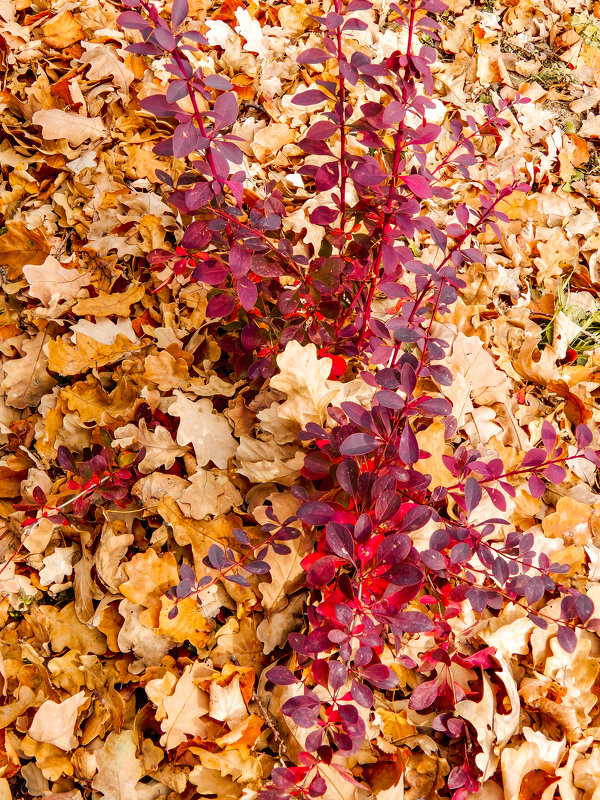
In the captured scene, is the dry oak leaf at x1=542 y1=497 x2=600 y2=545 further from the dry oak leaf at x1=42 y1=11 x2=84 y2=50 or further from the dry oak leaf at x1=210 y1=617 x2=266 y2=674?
the dry oak leaf at x1=42 y1=11 x2=84 y2=50

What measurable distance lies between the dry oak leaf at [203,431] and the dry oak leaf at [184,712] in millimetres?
529

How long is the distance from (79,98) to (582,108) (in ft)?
6.93

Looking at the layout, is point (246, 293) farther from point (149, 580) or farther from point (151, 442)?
point (149, 580)

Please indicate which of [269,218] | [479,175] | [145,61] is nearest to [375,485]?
[269,218]

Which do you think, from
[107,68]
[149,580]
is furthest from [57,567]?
[107,68]

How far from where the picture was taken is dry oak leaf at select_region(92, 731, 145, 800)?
4.32ft

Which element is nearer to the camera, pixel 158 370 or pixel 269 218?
pixel 269 218

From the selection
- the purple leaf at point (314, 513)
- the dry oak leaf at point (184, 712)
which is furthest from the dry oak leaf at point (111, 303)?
the dry oak leaf at point (184, 712)

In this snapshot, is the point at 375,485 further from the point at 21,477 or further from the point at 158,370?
the point at 21,477

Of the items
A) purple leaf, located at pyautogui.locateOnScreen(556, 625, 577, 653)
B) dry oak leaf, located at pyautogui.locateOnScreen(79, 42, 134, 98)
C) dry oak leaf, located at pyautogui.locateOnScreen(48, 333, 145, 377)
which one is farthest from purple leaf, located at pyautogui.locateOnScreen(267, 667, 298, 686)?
dry oak leaf, located at pyautogui.locateOnScreen(79, 42, 134, 98)

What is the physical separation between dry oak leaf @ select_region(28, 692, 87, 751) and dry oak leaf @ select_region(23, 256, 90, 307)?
1.09m

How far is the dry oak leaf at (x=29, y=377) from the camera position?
1791mm

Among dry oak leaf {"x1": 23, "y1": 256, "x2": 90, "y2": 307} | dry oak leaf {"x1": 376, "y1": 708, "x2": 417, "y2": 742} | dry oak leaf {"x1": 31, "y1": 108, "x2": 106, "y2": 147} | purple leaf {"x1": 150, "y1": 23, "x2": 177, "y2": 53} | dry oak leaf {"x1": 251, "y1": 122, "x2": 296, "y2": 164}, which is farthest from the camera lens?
dry oak leaf {"x1": 251, "y1": 122, "x2": 296, "y2": 164}

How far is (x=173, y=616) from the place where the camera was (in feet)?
4.62
